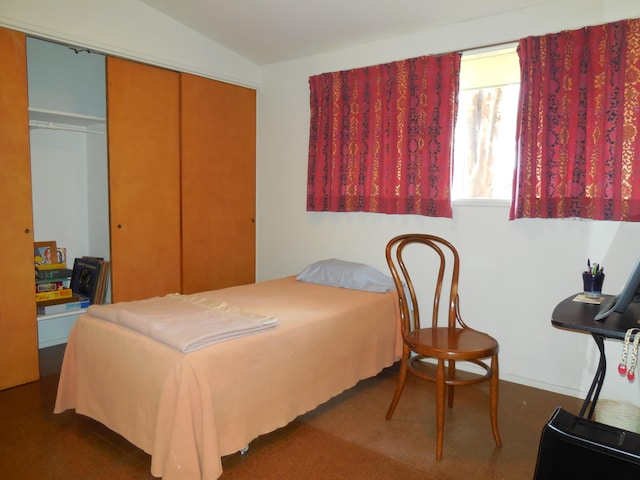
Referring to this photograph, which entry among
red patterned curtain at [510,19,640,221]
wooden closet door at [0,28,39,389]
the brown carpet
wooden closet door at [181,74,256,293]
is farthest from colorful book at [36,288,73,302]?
red patterned curtain at [510,19,640,221]

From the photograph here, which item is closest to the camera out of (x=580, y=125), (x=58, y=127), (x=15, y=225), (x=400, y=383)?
(x=400, y=383)

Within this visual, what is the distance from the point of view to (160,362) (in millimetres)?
1816

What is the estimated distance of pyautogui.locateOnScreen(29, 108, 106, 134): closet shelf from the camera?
10.2 feet

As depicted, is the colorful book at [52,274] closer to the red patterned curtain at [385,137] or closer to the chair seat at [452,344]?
the red patterned curtain at [385,137]

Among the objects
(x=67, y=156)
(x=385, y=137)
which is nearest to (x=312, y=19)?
(x=385, y=137)

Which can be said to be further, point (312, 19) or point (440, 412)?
point (312, 19)

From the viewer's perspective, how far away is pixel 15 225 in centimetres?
271

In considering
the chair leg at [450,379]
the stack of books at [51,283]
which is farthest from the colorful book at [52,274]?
the chair leg at [450,379]

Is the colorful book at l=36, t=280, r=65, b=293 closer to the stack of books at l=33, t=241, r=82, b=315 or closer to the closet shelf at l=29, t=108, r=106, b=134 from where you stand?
the stack of books at l=33, t=241, r=82, b=315

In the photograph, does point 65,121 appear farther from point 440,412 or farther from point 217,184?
point 440,412

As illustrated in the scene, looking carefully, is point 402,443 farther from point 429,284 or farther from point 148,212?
point 148,212

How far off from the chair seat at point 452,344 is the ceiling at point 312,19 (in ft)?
6.20

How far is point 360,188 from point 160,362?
2021 millimetres

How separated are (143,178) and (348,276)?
1642 mm
